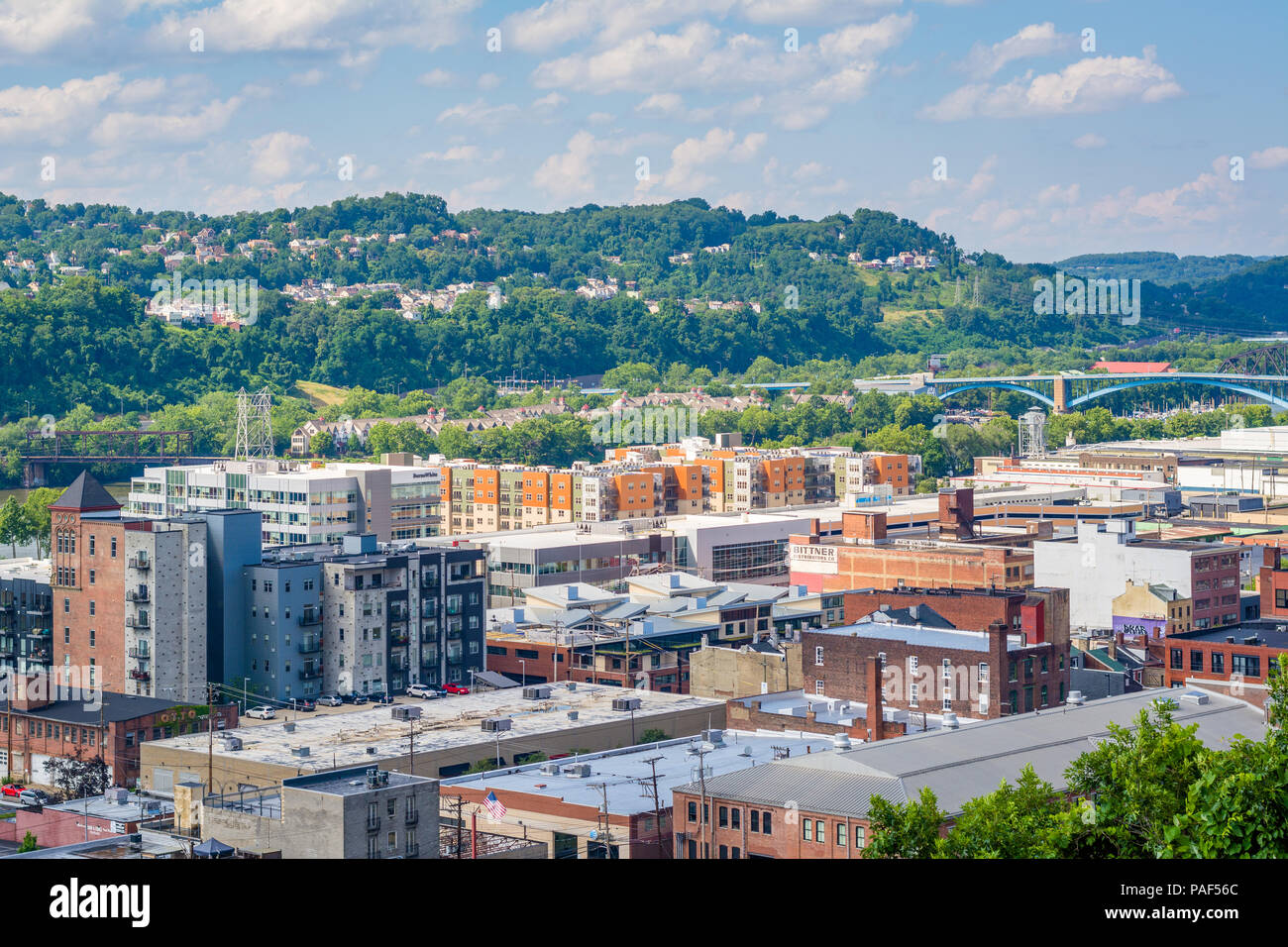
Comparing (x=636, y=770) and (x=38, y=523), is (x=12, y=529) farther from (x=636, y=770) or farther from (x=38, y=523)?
(x=636, y=770)

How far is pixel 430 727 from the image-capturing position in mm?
32062

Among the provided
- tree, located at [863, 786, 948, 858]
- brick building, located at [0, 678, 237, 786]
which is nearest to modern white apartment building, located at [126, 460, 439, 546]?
brick building, located at [0, 678, 237, 786]

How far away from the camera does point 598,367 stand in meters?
164

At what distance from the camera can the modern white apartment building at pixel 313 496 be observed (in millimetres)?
60375

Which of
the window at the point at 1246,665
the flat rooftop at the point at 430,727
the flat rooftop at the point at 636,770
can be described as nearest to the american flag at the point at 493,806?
the flat rooftop at the point at 636,770

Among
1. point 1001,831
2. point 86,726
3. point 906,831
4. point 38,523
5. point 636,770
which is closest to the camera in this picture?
point 1001,831

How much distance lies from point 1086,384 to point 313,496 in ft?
315

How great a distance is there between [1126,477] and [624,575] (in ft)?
107

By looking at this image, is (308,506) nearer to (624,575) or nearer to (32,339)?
(624,575)

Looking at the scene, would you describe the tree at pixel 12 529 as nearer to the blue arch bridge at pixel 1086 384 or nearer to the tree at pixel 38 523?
the tree at pixel 38 523

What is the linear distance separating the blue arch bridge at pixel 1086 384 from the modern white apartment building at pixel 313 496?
265 feet

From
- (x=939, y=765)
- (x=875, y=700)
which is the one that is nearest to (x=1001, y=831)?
(x=939, y=765)

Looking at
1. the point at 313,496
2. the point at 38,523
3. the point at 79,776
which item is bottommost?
the point at 79,776
